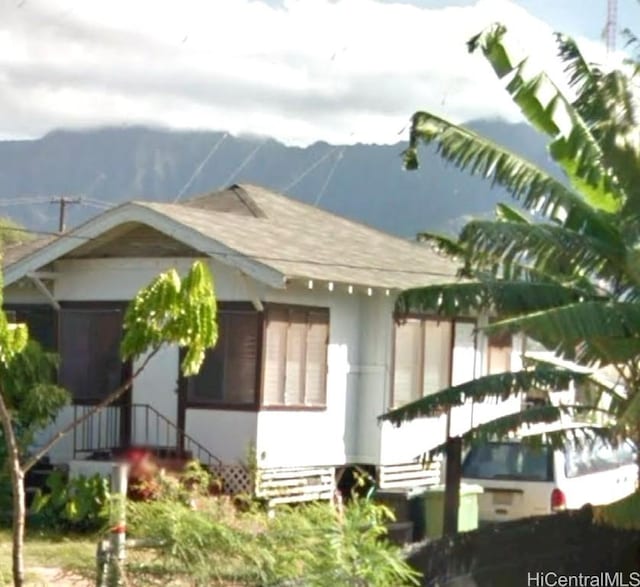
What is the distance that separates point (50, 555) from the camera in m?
16.7

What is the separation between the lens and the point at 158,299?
430 inches

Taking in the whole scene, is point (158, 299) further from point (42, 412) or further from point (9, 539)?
point (42, 412)

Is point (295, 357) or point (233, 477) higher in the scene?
point (295, 357)

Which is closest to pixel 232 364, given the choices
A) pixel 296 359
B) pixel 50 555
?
pixel 296 359

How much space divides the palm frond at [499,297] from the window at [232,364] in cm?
575

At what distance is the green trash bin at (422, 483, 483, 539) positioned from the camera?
62.3 ft

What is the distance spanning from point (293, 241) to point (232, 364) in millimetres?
2577

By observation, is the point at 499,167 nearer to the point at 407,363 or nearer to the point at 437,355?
the point at 407,363

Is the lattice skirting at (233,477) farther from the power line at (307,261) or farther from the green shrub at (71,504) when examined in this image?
the power line at (307,261)

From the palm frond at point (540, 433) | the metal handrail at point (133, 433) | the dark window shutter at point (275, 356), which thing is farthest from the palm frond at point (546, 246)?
the metal handrail at point (133, 433)

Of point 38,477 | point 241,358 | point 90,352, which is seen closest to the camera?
point 241,358

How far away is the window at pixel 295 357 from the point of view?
68.5 feet

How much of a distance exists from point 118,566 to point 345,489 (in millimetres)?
13511

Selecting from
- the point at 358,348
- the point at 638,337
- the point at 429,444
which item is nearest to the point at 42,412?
the point at 358,348
